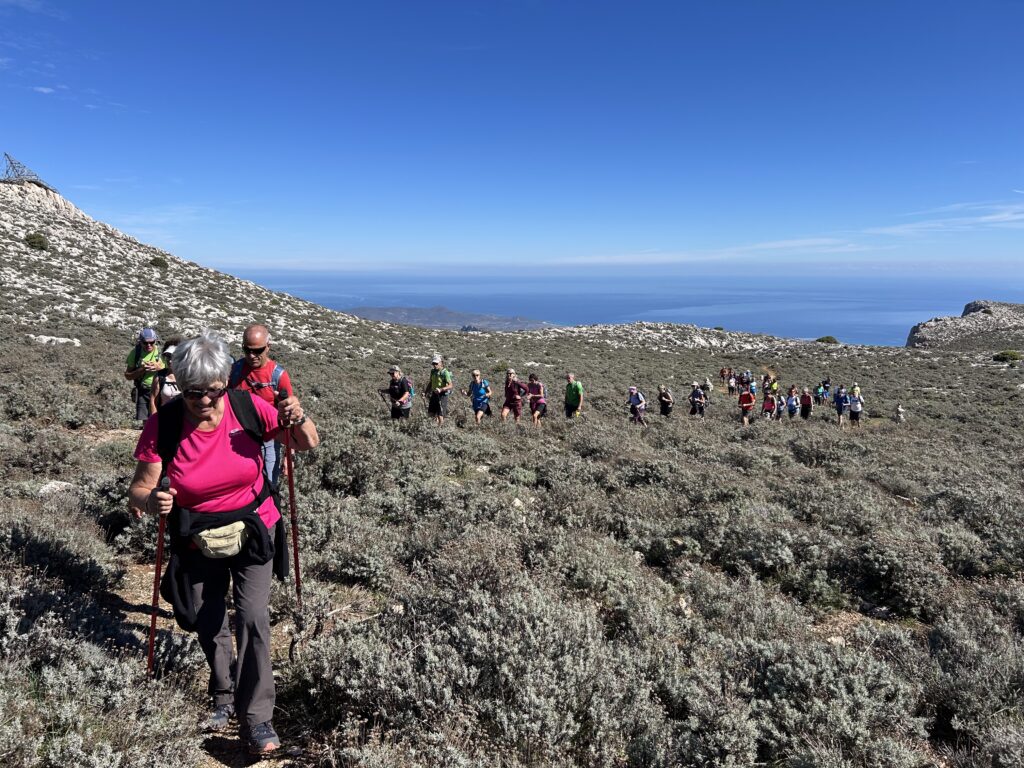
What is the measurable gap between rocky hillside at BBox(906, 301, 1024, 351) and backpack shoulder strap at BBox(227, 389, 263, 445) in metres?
67.9

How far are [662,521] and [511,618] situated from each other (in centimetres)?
393

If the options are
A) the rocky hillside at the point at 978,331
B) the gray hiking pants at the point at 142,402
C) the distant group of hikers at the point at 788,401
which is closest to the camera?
the gray hiking pants at the point at 142,402

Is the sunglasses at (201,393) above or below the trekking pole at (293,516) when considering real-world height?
above

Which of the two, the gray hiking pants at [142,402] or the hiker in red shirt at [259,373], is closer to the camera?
the hiker in red shirt at [259,373]

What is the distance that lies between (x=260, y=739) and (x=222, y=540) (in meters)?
1.08

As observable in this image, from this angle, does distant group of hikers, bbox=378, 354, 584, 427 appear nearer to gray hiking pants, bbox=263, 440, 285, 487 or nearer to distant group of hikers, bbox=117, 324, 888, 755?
gray hiking pants, bbox=263, 440, 285, 487

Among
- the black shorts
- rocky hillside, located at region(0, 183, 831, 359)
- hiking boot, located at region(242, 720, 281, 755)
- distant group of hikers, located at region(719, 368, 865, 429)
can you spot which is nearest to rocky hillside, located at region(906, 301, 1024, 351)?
rocky hillside, located at region(0, 183, 831, 359)

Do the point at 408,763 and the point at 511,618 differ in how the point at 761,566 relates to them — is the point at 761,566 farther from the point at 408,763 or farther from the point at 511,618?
the point at 408,763

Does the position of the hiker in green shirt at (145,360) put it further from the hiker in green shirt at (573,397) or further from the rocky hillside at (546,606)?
the hiker in green shirt at (573,397)

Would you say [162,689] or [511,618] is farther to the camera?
[511,618]

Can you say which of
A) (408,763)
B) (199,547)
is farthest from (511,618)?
(199,547)

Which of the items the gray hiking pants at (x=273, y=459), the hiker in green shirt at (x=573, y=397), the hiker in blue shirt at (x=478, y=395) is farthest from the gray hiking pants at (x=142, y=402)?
the hiker in green shirt at (x=573, y=397)

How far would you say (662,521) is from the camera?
6.94 metres

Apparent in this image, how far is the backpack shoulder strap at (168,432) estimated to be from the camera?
271 cm
